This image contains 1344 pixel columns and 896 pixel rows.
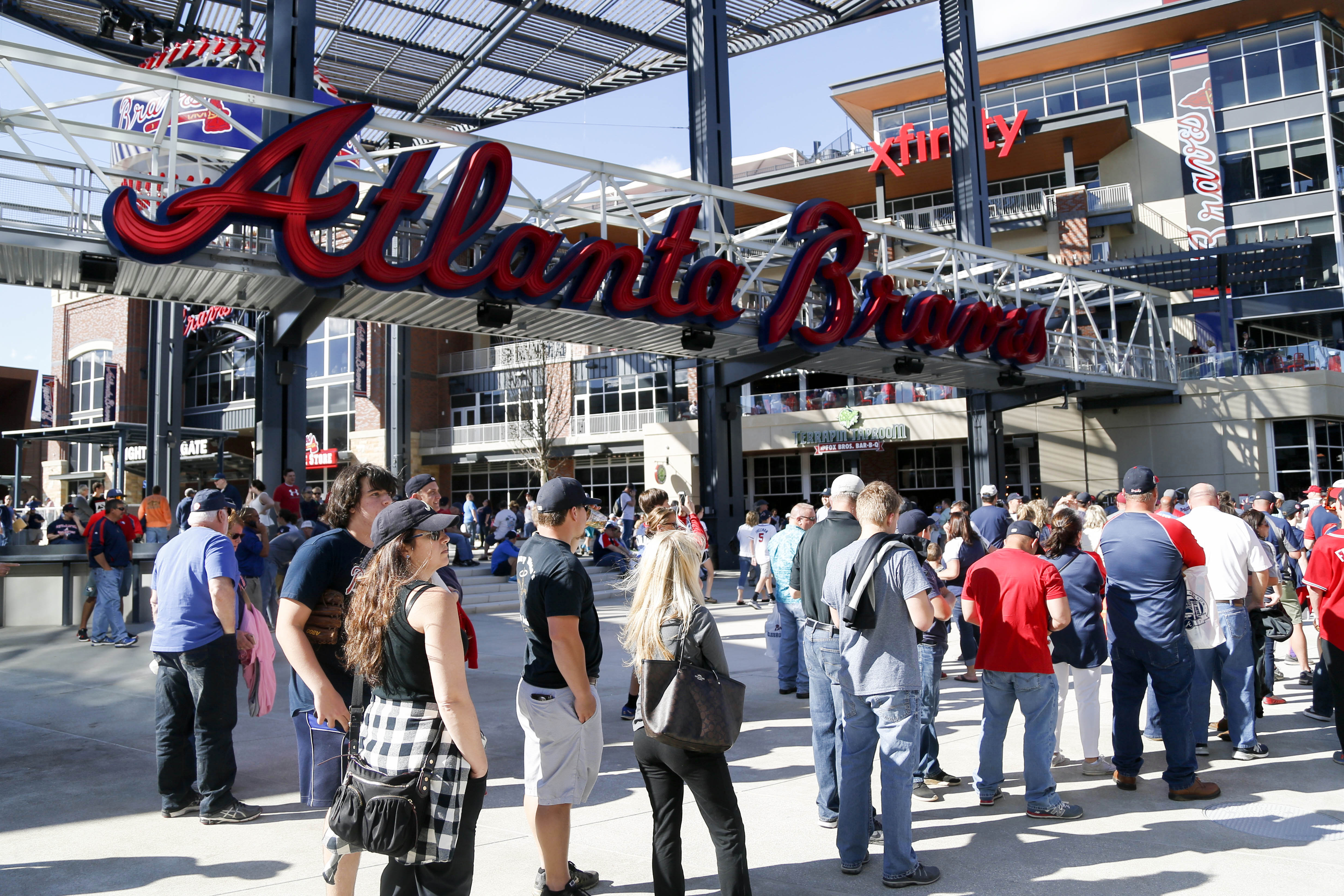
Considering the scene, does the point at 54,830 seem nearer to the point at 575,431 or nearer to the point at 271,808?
the point at 271,808

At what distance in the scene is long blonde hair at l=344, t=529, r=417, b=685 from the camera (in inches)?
135

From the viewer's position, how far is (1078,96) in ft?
136

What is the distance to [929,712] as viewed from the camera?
20.3 ft

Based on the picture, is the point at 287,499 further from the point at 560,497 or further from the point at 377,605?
the point at 377,605

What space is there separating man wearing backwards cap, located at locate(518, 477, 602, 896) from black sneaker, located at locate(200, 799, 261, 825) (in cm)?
230

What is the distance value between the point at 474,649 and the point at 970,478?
28.0 metres

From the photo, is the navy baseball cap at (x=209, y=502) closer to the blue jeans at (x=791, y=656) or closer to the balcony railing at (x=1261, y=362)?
the blue jeans at (x=791, y=656)

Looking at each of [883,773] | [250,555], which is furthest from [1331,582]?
[250,555]

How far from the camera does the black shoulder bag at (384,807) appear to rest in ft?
10.6

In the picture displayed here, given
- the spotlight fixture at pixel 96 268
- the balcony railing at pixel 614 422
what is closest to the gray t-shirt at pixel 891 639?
the spotlight fixture at pixel 96 268

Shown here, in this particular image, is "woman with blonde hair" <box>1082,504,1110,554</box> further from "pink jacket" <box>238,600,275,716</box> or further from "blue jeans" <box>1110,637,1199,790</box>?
"pink jacket" <box>238,600,275,716</box>

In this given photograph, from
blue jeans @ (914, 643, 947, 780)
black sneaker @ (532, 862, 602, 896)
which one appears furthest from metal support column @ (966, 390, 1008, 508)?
black sneaker @ (532, 862, 602, 896)

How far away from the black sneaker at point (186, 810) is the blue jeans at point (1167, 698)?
565cm

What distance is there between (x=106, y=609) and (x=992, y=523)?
11098 millimetres
